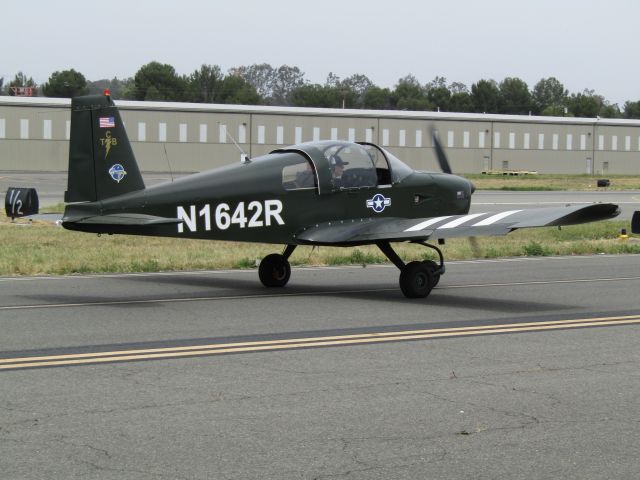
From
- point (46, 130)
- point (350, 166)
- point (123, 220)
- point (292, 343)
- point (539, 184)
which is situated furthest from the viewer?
point (46, 130)

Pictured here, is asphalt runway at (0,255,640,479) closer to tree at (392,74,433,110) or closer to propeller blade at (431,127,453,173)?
propeller blade at (431,127,453,173)

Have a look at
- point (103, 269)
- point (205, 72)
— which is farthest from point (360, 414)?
point (205, 72)

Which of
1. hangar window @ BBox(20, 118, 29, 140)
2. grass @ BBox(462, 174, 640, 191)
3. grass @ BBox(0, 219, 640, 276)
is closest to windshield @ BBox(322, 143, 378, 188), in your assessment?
grass @ BBox(0, 219, 640, 276)

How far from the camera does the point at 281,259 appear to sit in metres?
15.5

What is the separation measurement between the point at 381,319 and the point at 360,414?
4832mm

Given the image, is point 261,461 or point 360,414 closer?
point 261,461

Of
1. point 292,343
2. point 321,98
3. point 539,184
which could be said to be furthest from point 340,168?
point 321,98

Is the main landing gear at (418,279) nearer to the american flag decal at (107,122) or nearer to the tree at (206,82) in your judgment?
the american flag decal at (107,122)

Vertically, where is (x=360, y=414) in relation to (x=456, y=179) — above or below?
below

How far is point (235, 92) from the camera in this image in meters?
142

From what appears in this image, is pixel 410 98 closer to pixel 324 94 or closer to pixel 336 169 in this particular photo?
pixel 324 94

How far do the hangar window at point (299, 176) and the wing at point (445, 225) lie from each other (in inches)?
25.5

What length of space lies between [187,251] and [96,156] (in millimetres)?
7197

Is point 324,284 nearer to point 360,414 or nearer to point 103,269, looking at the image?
point 103,269
